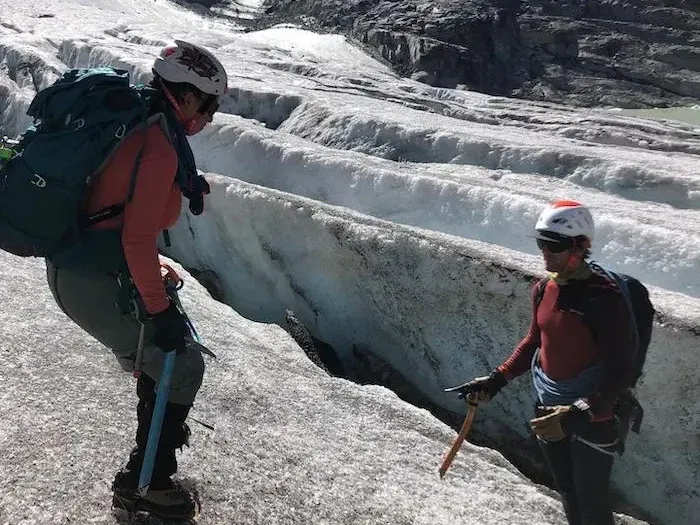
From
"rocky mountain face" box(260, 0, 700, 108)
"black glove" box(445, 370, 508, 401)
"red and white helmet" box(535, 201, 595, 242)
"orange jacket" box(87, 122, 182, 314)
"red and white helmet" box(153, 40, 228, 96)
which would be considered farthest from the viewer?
"rocky mountain face" box(260, 0, 700, 108)

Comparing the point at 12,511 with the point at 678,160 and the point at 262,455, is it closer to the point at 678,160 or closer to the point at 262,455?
the point at 262,455

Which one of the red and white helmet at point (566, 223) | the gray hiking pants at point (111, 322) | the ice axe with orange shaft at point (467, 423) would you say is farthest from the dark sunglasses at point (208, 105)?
the ice axe with orange shaft at point (467, 423)

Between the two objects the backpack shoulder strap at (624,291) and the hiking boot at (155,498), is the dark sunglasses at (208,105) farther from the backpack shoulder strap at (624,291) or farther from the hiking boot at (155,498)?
the backpack shoulder strap at (624,291)

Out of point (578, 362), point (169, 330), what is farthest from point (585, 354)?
point (169, 330)

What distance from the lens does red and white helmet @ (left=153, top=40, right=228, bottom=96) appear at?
3.18m

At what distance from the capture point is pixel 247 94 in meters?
14.0

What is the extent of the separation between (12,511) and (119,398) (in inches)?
54.9

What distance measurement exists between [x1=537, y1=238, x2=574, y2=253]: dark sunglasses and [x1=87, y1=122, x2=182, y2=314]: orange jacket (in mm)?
1845

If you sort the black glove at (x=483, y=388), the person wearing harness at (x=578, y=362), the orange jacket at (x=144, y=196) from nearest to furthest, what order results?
1. the orange jacket at (x=144, y=196)
2. the person wearing harness at (x=578, y=362)
3. the black glove at (x=483, y=388)

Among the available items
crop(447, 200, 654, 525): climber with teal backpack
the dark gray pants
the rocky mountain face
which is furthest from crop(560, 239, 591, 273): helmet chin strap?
the rocky mountain face

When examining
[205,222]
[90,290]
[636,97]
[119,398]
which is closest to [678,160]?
[205,222]

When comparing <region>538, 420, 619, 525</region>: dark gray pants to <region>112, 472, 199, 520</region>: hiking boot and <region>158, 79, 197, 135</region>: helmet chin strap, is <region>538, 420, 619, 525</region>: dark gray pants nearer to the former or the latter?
<region>112, 472, 199, 520</region>: hiking boot

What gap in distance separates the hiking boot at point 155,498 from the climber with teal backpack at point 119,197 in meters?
0.17

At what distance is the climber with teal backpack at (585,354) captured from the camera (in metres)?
3.41
